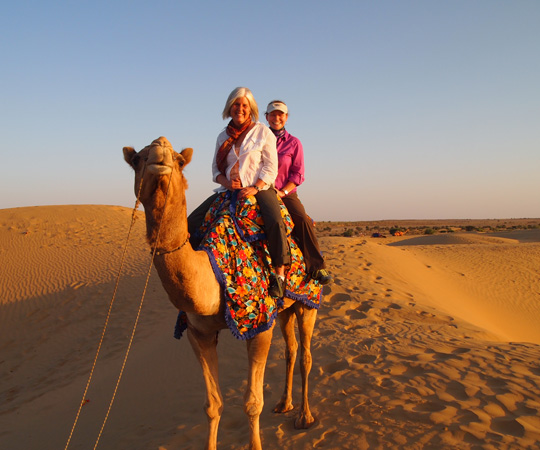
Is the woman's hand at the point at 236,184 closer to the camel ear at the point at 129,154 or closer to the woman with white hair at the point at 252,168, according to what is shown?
the woman with white hair at the point at 252,168

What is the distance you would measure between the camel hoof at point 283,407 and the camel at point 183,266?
4.48 feet

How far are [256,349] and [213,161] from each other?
1983 millimetres

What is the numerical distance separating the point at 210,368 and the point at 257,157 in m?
2.08

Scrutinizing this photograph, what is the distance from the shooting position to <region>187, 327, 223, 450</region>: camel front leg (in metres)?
3.74

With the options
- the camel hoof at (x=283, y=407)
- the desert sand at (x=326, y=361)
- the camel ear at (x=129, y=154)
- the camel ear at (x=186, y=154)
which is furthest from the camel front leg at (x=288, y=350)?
the camel ear at (x=129, y=154)

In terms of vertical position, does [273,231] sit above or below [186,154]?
below

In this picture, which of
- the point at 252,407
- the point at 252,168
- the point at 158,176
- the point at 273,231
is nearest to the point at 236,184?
the point at 252,168

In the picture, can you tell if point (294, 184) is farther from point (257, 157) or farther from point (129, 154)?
point (129, 154)

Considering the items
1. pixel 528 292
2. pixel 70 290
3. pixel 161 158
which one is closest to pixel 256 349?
pixel 161 158

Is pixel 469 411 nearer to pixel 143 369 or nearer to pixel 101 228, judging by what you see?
pixel 143 369

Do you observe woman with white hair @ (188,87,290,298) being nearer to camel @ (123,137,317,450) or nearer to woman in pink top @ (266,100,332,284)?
woman in pink top @ (266,100,332,284)

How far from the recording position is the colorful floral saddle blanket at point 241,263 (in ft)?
11.3

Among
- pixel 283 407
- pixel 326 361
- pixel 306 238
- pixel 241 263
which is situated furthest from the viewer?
pixel 326 361

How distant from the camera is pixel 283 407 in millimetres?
5184
